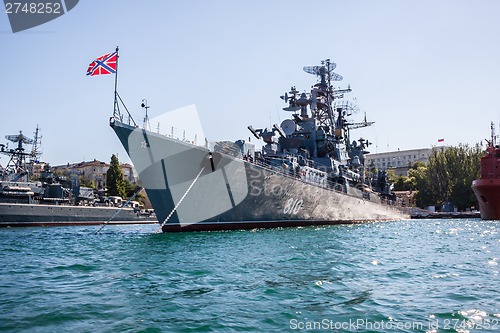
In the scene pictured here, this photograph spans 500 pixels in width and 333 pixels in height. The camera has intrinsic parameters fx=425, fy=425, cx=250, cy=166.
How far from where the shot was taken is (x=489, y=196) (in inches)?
1533

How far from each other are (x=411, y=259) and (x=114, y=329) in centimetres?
993

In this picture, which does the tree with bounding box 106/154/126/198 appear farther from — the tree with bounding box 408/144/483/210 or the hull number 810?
the tree with bounding box 408/144/483/210

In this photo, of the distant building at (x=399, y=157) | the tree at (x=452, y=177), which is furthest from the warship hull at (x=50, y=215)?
the distant building at (x=399, y=157)

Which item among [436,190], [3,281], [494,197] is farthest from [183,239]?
[436,190]

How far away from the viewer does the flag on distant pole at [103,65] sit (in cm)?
1842

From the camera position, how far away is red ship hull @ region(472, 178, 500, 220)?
38.0m

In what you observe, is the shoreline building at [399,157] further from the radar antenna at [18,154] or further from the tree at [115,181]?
the radar antenna at [18,154]

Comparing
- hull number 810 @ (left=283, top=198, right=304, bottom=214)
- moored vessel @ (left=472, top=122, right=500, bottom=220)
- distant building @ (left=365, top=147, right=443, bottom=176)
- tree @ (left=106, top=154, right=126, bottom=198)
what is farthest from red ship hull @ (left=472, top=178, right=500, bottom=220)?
distant building @ (left=365, top=147, right=443, bottom=176)

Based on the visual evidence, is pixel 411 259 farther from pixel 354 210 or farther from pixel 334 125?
pixel 334 125

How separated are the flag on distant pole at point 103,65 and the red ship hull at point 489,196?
3411 cm

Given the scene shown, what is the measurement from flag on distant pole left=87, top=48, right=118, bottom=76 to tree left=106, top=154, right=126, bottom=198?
1889 inches

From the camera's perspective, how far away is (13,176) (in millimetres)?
44844

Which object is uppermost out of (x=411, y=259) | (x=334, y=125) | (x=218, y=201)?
(x=334, y=125)
